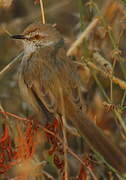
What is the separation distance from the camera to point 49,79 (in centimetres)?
573

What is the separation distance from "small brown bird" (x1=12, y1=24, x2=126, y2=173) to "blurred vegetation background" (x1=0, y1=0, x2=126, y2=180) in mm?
207

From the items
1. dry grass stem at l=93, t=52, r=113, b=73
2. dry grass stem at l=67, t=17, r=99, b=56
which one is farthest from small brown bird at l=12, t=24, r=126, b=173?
dry grass stem at l=93, t=52, r=113, b=73

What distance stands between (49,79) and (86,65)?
1.37 feet

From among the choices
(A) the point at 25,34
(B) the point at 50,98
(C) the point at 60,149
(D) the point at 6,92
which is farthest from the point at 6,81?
(C) the point at 60,149

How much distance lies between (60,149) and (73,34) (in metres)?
3.49

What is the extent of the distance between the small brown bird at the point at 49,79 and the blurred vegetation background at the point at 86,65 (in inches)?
8.2

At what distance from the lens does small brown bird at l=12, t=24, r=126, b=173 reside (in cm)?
546

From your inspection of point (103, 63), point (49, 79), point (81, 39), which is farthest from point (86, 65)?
point (81, 39)

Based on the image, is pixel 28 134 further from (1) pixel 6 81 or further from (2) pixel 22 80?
(1) pixel 6 81

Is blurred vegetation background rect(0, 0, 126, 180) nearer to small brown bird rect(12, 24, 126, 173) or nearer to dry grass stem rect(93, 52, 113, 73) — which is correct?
dry grass stem rect(93, 52, 113, 73)

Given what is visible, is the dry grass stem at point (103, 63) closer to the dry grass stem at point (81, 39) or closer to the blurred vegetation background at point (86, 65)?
the blurred vegetation background at point (86, 65)

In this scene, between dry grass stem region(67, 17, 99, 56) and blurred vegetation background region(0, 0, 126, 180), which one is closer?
blurred vegetation background region(0, 0, 126, 180)

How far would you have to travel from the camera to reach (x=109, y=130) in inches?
289

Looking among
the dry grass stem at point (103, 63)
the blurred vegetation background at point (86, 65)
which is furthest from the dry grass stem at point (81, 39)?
the dry grass stem at point (103, 63)
